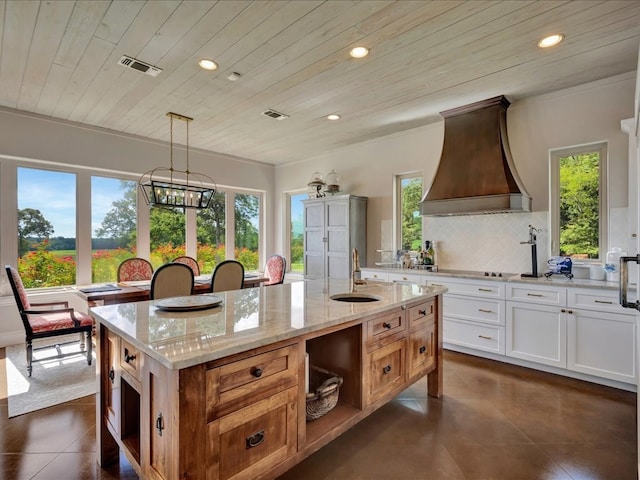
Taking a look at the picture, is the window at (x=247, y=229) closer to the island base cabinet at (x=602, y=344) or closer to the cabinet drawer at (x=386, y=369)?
the cabinet drawer at (x=386, y=369)

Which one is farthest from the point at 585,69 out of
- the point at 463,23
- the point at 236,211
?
the point at 236,211

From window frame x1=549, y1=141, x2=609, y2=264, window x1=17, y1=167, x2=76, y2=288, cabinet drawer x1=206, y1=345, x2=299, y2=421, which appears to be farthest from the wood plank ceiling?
cabinet drawer x1=206, y1=345, x2=299, y2=421

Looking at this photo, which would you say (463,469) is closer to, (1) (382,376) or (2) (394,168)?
(1) (382,376)

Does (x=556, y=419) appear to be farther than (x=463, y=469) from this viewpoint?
Yes

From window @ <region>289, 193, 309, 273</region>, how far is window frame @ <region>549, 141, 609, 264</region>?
3.93 meters

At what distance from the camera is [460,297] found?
3.57m

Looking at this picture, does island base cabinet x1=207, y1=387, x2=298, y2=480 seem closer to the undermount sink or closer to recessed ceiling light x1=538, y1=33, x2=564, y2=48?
the undermount sink

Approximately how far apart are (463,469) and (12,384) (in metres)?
3.63

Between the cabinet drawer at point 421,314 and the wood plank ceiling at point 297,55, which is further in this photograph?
the cabinet drawer at point 421,314

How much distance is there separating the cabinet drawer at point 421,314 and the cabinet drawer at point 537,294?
3.88 ft

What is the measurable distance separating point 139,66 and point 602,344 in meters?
4.56

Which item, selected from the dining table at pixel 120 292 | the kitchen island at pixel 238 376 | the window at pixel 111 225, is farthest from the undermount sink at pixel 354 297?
the window at pixel 111 225

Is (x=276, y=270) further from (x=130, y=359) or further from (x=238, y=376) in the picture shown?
(x=238, y=376)

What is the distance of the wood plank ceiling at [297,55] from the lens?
2168 millimetres
